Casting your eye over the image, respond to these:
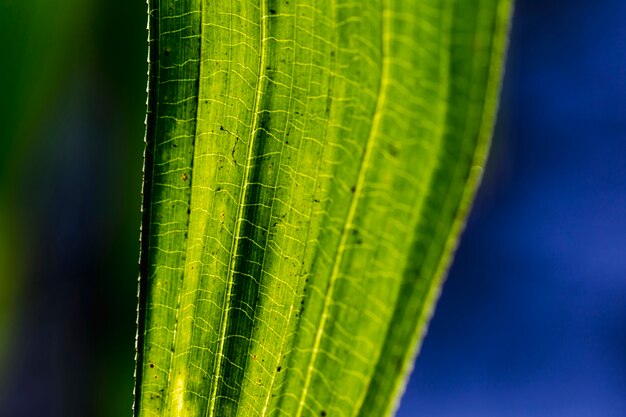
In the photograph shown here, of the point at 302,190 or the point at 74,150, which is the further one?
the point at 74,150

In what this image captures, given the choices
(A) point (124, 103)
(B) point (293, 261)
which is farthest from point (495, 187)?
(B) point (293, 261)

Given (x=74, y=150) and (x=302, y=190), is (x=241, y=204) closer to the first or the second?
(x=302, y=190)

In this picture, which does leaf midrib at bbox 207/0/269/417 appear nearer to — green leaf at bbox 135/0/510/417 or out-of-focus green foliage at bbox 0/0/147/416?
green leaf at bbox 135/0/510/417

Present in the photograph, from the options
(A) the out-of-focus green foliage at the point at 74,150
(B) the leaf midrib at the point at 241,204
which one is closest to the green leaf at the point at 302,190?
(B) the leaf midrib at the point at 241,204

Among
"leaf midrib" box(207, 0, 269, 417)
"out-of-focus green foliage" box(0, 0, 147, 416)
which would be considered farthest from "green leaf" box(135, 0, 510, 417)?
"out-of-focus green foliage" box(0, 0, 147, 416)

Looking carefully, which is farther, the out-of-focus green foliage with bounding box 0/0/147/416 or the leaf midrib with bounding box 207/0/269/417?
the out-of-focus green foliage with bounding box 0/0/147/416

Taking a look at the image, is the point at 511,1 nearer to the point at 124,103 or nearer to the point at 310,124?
the point at 310,124

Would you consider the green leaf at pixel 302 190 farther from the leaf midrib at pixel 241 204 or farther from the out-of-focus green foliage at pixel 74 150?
the out-of-focus green foliage at pixel 74 150

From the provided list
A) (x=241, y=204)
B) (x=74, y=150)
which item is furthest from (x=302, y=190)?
(x=74, y=150)
